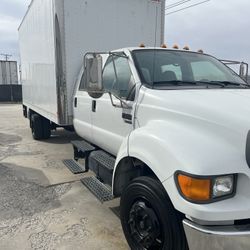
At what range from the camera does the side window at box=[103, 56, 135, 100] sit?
11.9 ft

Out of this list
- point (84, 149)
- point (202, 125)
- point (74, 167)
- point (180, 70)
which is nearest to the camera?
point (202, 125)

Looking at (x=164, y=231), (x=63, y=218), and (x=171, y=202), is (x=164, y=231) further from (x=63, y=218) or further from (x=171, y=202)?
(x=63, y=218)

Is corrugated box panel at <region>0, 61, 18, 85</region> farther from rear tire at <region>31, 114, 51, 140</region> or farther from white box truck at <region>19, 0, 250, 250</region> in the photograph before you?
white box truck at <region>19, 0, 250, 250</region>

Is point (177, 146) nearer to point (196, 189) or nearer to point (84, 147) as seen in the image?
point (196, 189)

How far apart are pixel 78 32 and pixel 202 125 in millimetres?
3661

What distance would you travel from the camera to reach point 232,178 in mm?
2201

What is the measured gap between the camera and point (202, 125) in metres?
2.51

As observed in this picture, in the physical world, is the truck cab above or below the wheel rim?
above

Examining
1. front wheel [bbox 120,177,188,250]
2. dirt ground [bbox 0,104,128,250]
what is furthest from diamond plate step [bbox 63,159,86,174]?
front wheel [bbox 120,177,188,250]

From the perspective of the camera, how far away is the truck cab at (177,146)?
2.16 m

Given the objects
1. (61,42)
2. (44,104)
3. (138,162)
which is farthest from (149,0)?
(138,162)

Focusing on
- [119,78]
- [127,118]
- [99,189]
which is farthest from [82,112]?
[127,118]

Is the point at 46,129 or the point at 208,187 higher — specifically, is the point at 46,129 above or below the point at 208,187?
below

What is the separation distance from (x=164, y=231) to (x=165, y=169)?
1.68ft
